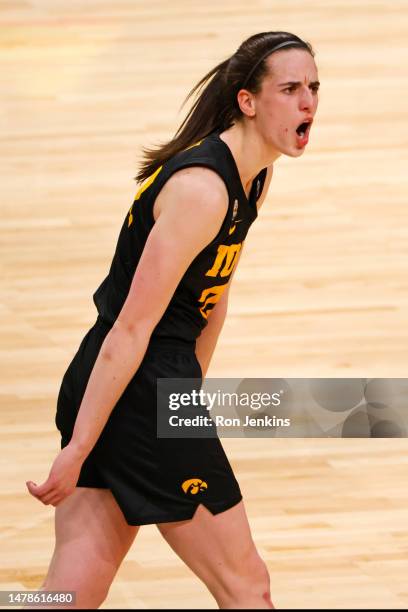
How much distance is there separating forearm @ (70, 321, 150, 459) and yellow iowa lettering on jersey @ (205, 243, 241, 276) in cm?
18

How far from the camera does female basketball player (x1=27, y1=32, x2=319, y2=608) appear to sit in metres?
2.38

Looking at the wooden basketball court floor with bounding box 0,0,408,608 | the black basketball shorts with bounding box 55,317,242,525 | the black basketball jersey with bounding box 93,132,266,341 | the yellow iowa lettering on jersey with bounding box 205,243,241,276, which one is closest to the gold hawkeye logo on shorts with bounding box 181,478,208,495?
the black basketball shorts with bounding box 55,317,242,525

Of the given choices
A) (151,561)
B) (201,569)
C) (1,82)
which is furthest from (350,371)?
(1,82)

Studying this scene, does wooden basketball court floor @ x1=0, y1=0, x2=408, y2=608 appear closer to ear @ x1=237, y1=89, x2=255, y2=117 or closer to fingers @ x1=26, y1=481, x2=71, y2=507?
fingers @ x1=26, y1=481, x2=71, y2=507

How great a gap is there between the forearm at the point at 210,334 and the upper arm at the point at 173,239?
1.13 ft

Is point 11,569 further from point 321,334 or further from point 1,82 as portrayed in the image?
point 1,82

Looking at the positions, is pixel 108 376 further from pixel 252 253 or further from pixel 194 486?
pixel 252 253

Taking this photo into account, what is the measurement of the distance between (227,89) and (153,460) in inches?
26.8

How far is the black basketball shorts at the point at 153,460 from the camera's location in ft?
7.97

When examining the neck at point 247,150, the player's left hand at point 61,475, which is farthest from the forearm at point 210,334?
the player's left hand at point 61,475

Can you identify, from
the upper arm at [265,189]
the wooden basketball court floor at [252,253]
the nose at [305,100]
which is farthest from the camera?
the wooden basketball court floor at [252,253]

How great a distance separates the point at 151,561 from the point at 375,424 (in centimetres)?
87

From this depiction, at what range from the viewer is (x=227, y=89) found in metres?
2.53

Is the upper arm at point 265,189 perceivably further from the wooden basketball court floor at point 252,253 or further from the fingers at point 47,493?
the wooden basketball court floor at point 252,253
